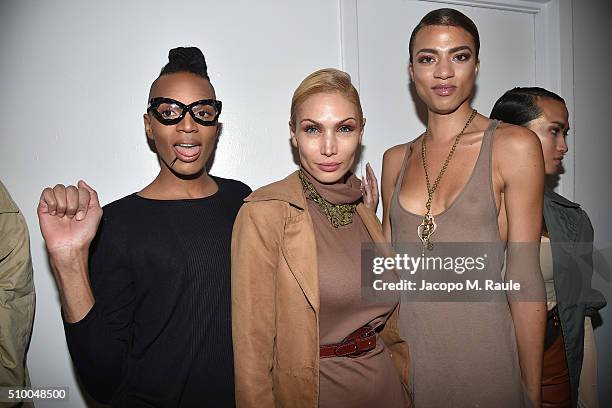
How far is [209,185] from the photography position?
6.67 ft

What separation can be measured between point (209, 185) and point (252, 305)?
601 mm

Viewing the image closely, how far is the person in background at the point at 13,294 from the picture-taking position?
1918mm

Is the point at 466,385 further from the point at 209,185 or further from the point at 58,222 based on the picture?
the point at 58,222

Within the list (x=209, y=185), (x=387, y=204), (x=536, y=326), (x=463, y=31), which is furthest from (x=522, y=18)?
(x=209, y=185)

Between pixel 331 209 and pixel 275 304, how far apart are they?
1.28ft

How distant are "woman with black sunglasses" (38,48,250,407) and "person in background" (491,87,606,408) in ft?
4.72

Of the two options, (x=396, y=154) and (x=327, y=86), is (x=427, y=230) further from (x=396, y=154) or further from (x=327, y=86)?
(x=327, y=86)

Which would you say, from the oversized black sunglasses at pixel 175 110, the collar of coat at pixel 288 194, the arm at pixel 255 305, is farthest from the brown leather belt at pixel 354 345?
the oversized black sunglasses at pixel 175 110

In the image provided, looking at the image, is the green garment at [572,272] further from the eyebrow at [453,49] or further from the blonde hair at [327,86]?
the blonde hair at [327,86]

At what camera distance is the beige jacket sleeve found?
1919 mm

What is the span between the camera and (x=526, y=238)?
186 centimetres

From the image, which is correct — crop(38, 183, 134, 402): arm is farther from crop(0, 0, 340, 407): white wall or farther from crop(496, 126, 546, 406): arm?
crop(496, 126, 546, 406): arm

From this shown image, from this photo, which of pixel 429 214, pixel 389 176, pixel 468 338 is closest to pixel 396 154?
pixel 389 176

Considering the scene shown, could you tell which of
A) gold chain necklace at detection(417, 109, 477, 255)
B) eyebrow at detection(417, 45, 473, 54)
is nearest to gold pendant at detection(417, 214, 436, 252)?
gold chain necklace at detection(417, 109, 477, 255)
